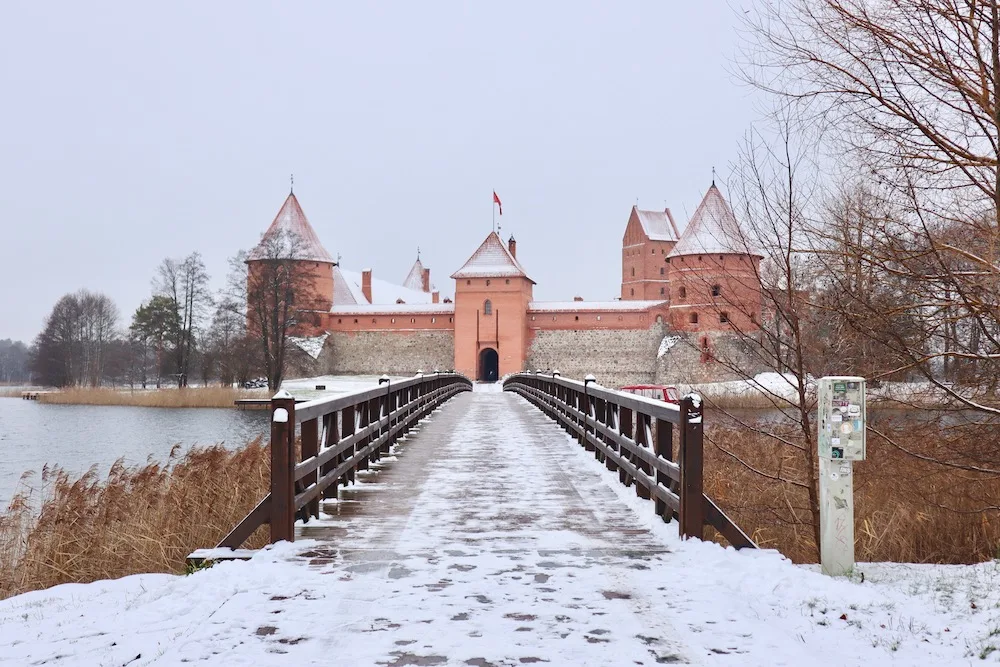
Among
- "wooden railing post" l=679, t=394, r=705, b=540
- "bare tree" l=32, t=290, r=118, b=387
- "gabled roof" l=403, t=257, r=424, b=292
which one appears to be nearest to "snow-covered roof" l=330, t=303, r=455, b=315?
"bare tree" l=32, t=290, r=118, b=387

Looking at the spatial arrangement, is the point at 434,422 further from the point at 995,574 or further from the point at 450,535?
the point at 995,574

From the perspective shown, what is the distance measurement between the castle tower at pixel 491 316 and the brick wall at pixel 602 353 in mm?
1480

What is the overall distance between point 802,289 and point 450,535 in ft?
14.7

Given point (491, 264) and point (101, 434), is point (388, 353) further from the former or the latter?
point (101, 434)

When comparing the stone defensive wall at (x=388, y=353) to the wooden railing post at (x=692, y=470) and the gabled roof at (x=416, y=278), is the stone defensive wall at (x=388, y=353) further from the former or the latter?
the wooden railing post at (x=692, y=470)

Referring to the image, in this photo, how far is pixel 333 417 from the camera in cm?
695

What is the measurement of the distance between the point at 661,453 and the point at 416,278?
302 ft

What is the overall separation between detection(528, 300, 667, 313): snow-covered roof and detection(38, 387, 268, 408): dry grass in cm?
2146

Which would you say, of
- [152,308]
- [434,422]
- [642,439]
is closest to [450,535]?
[642,439]

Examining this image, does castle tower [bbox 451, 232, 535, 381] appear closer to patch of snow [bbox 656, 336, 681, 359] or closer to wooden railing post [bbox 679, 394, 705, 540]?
patch of snow [bbox 656, 336, 681, 359]

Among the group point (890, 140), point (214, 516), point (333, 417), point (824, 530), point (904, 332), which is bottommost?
point (214, 516)

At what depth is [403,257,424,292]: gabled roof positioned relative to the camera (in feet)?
318

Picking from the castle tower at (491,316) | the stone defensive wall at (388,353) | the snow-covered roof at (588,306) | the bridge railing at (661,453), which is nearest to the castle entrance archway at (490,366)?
the castle tower at (491,316)

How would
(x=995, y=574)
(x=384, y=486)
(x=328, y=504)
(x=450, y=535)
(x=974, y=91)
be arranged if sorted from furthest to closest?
(x=384, y=486) < (x=328, y=504) < (x=450, y=535) < (x=974, y=91) < (x=995, y=574)
